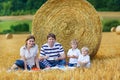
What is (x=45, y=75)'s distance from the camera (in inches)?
269

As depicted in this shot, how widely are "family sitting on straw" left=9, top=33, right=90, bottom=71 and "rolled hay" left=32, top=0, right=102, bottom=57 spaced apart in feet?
5.77

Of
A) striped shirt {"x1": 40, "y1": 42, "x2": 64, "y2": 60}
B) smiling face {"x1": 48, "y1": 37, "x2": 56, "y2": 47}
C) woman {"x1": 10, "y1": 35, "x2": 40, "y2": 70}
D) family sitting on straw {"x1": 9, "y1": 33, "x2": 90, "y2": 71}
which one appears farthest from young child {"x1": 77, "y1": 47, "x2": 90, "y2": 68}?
woman {"x1": 10, "y1": 35, "x2": 40, "y2": 70}

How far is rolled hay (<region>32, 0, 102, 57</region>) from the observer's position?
34.3 feet

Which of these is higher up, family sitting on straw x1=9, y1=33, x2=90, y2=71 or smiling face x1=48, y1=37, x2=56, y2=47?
smiling face x1=48, y1=37, x2=56, y2=47

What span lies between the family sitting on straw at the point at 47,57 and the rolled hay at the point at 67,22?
1.76 meters

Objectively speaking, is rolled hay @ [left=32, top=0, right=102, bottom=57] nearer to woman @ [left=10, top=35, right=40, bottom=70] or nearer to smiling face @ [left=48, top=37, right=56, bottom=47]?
smiling face @ [left=48, top=37, right=56, bottom=47]

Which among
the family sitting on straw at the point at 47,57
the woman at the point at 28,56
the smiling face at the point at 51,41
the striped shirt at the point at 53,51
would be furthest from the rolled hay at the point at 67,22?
the woman at the point at 28,56

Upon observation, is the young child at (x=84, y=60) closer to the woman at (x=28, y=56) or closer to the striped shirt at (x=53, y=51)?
the striped shirt at (x=53, y=51)

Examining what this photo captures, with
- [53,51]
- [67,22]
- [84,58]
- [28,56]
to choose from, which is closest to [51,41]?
[53,51]

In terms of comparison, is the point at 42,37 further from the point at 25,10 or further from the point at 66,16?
the point at 25,10

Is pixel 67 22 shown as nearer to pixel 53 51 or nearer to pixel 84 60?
pixel 53 51

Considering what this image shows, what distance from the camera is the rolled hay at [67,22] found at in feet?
34.3

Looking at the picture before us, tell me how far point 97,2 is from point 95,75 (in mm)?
14230

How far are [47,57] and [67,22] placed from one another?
2.43 m
